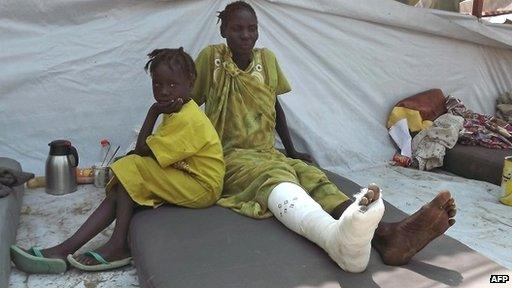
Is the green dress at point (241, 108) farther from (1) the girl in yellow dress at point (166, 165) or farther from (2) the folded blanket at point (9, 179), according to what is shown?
(2) the folded blanket at point (9, 179)

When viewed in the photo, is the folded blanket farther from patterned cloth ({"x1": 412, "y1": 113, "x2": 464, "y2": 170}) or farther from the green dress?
patterned cloth ({"x1": 412, "y1": 113, "x2": 464, "y2": 170})

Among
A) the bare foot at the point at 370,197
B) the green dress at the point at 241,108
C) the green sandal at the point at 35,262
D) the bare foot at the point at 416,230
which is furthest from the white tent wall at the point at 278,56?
the bare foot at the point at 370,197

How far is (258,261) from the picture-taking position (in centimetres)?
164

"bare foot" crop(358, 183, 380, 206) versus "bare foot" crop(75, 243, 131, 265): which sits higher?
"bare foot" crop(358, 183, 380, 206)

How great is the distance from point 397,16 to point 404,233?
2.42m

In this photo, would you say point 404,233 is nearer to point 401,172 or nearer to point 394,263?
point 394,263

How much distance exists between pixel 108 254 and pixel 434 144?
2.40 metres

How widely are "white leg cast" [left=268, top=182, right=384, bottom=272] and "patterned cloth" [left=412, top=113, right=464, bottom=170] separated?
1.83 metres

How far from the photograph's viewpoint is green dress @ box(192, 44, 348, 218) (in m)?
2.23

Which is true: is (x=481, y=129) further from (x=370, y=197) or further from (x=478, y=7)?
(x=370, y=197)

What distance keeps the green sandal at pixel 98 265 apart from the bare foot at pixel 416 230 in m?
0.97

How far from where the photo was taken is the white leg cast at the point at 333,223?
1463mm

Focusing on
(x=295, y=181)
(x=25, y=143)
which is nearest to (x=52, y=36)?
(x=25, y=143)

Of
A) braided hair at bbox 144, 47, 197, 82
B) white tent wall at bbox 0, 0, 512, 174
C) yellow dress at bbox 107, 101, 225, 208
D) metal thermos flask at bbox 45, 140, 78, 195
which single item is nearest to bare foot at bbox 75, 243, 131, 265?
yellow dress at bbox 107, 101, 225, 208
